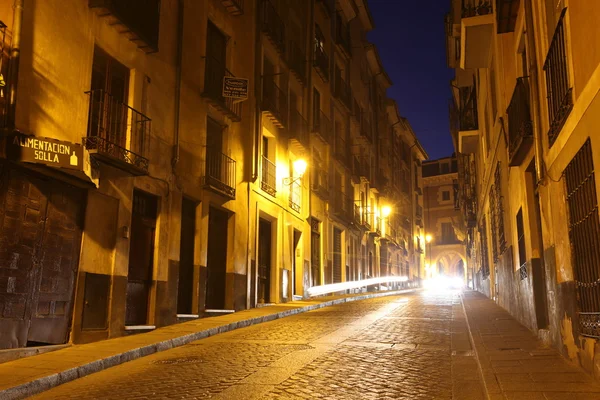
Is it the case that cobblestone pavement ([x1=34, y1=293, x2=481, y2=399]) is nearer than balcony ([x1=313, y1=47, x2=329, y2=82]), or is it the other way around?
cobblestone pavement ([x1=34, y1=293, x2=481, y2=399])

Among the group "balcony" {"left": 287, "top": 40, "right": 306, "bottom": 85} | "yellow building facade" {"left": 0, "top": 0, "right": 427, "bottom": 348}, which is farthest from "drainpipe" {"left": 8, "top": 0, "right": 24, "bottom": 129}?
"balcony" {"left": 287, "top": 40, "right": 306, "bottom": 85}

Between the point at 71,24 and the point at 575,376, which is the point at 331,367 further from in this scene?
the point at 71,24

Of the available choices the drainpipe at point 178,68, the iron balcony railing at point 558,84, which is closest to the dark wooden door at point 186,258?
the drainpipe at point 178,68

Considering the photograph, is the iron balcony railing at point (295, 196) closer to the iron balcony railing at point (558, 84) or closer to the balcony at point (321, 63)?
the balcony at point (321, 63)

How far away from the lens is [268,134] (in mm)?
19594

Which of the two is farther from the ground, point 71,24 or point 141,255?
point 71,24

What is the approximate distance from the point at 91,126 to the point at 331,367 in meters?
6.57

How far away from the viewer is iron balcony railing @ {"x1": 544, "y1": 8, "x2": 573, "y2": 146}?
6465 mm

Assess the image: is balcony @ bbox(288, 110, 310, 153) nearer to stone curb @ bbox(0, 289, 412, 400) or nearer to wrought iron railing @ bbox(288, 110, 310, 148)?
wrought iron railing @ bbox(288, 110, 310, 148)

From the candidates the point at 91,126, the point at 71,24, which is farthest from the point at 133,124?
the point at 71,24

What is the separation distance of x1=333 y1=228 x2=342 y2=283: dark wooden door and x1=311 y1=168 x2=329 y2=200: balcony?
3.00 metres

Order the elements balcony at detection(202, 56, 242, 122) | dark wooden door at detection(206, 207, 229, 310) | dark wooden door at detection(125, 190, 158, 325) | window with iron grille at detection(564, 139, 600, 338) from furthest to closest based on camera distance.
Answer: dark wooden door at detection(206, 207, 229, 310), balcony at detection(202, 56, 242, 122), dark wooden door at detection(125, 190, 158, 325), window with iron grille at detection(564, 139, 600, 338)

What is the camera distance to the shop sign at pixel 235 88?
15.2 m

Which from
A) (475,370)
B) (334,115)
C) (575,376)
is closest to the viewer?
(575,376)
